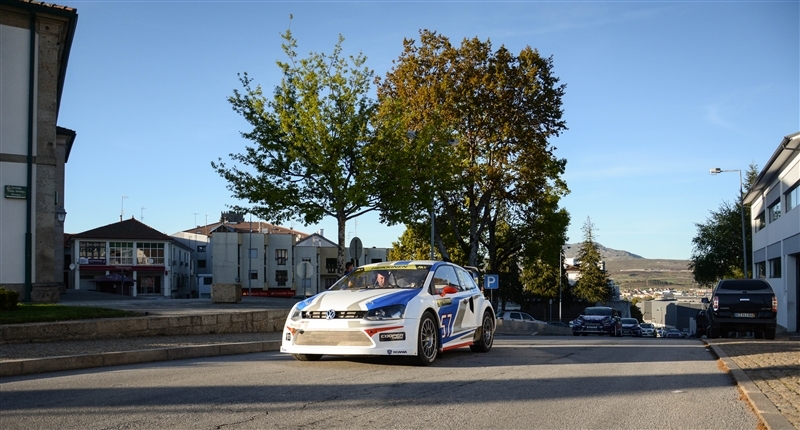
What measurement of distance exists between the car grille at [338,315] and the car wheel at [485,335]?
3581 millimetres

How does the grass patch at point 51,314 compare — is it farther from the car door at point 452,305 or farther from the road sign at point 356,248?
the road sign at point 356,248

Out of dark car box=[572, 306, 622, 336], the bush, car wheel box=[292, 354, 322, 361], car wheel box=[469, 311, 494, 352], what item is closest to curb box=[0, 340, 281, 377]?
car wheel box=[292, 354, 322, 361]

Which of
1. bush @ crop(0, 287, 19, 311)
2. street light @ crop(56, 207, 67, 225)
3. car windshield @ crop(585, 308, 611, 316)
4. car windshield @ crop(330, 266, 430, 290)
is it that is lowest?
car windshield @ crop(585, 308, 611, 316)

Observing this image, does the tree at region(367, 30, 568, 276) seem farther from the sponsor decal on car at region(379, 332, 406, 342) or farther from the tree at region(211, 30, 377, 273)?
the sponsor decal on car at region(379, 332, 406, 342)

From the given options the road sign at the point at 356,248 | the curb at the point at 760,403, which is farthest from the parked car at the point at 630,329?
the curb at the point at 760,403

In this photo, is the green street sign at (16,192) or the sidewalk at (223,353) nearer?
the sidewalk at (223,353)

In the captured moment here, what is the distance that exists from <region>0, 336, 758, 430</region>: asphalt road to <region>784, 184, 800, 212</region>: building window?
23280 millimetres

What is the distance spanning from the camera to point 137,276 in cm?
8450

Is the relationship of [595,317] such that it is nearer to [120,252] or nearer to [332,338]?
[332,338]

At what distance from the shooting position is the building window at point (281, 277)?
102 m

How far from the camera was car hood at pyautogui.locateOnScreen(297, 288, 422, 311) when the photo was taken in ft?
35.2

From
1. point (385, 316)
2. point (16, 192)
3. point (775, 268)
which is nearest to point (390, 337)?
point (385, 316)

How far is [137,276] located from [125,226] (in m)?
5.54

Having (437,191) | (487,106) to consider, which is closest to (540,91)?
(487,106)
